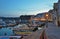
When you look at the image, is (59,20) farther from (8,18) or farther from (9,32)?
(8,18)

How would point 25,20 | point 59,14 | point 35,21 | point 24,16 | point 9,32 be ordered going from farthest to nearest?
point 24,16, point 25,20, point 35,21, point 9,32, point 59,14

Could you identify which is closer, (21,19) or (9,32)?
(9,32)

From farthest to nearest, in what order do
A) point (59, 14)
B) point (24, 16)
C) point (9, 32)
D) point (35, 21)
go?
point (24, 16), point (35, 21), point (9, 32), point (59, 14)

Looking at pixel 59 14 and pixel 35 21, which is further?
pixel 35 21

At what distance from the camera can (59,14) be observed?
12.3 m

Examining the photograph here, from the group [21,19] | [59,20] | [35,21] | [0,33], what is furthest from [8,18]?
[59,20]

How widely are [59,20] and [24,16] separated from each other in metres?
39.2

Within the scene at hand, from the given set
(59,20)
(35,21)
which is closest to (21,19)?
(35,21)

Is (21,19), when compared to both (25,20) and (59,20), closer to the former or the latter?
(25,20)

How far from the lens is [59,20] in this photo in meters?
12.4

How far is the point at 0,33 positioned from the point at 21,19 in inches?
1307

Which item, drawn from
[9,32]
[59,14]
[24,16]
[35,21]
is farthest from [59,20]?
[24,16]

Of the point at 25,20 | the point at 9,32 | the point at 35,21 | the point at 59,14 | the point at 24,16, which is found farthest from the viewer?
the point at 24,16

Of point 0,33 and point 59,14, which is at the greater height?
point 59,14
